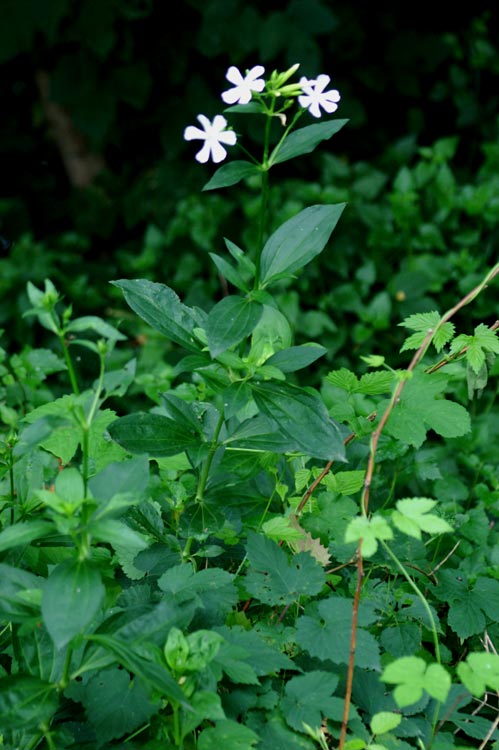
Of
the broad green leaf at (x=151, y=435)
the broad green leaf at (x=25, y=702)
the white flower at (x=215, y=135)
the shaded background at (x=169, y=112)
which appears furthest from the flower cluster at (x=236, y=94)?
the shaded background at (x=169, y=112)

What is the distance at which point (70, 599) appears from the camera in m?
1.12

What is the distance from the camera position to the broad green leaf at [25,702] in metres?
1.16

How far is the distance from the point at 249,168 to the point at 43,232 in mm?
3509

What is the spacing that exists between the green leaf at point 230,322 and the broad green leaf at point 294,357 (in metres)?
0.10

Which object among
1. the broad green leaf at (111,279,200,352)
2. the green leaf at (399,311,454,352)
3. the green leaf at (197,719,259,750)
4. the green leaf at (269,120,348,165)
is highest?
the green leaf at (269,120,348,165)

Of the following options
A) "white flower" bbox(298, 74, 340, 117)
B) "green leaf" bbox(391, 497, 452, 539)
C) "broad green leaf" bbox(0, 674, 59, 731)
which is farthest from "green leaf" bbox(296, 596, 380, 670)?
"white flower" bbox(298, 74, 340, 117)

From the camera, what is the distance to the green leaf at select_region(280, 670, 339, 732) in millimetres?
1269

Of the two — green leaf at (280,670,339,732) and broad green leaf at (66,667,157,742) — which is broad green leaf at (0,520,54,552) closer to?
broad green leaf at (66,667,157,742)

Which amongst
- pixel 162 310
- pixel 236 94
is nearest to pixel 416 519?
pixel 162 310

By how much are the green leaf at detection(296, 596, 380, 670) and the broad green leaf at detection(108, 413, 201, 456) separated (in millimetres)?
339

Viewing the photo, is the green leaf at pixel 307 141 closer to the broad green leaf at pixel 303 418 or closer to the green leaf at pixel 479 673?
the broad green leaf at pixel 303 418

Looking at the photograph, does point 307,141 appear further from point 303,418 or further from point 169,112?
point 169,112

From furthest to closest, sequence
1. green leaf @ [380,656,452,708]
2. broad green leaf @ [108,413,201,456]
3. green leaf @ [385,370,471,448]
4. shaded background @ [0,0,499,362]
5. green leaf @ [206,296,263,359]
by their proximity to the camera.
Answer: shaded background @ [0,0,499,362]
green leaf @ [385,370,471,448]
broad green leaf @ [108,413,201,456]
green leaf @ [206,296,263,359]
green leaf @ [380,656,452,708]

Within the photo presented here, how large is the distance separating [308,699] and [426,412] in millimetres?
534
